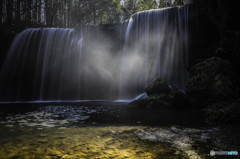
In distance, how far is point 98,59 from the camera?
50.4 ft

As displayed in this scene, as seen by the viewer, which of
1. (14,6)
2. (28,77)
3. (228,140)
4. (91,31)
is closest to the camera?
(228,140)

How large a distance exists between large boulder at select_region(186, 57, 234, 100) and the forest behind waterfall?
20.2m

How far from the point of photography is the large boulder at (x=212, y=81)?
706 centimetres

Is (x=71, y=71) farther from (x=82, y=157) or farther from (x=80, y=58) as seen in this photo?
(x=82, y=157)

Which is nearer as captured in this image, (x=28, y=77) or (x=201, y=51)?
(x=201, y=51)

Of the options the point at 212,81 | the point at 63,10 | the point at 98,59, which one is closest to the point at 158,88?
the point at 212,81

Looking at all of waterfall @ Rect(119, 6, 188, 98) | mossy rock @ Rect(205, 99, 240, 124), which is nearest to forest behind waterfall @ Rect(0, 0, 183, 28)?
waterfall @ Rect(119, 6, 188, 98)

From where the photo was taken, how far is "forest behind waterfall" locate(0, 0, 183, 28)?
2126 cm

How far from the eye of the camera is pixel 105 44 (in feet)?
50.6

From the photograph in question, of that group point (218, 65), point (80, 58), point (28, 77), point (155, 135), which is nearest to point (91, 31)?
point (80, 58)

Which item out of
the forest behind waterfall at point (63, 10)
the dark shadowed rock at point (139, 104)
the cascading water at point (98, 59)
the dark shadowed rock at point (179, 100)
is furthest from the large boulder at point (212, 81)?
the forest behind waterfall at point (63, 10)

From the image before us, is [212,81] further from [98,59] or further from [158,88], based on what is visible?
[98,59]

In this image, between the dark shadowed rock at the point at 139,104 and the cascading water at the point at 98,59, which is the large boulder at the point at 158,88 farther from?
the cascading water at the point at 98,59

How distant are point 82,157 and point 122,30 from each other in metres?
14.5
